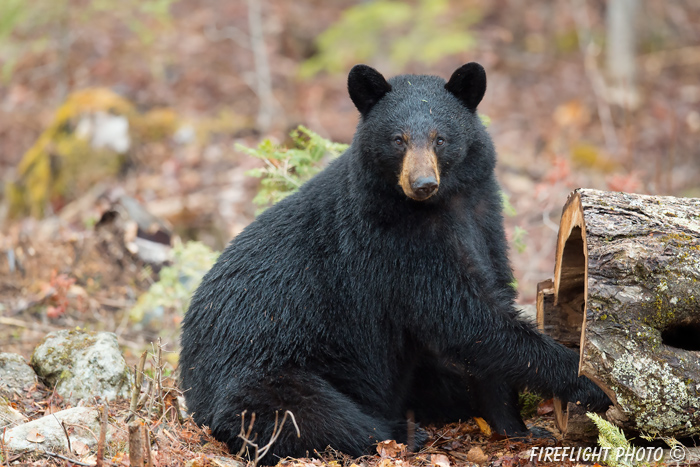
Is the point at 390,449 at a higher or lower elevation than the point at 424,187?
lower

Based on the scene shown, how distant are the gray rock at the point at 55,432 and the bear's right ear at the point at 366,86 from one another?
2669 millimetres

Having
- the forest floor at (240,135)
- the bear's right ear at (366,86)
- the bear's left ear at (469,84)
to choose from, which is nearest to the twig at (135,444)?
the forest floor at (240,135)

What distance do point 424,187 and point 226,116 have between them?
428 inches

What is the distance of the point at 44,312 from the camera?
693 centimetres

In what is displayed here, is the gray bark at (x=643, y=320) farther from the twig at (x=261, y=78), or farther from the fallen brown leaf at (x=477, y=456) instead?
the twig at (x=261, y=78)

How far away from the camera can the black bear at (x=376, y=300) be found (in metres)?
→ 4.19

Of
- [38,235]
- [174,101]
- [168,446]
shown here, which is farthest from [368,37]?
[168,446]

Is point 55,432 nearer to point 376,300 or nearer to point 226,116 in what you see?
point 376,300

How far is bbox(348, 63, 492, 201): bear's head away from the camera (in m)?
4.32

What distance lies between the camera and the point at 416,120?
4.36 meters

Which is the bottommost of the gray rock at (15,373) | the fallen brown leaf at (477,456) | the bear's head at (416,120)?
the gray rock at (15,373)

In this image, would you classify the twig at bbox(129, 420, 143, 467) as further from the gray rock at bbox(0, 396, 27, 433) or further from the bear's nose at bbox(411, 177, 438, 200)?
the bear's nose at bbox(411, 177, 438, 200)

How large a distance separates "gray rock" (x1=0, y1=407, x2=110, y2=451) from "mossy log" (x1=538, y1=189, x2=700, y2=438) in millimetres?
2966

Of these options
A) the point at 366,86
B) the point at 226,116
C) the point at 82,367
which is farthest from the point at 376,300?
the point at 226,116
